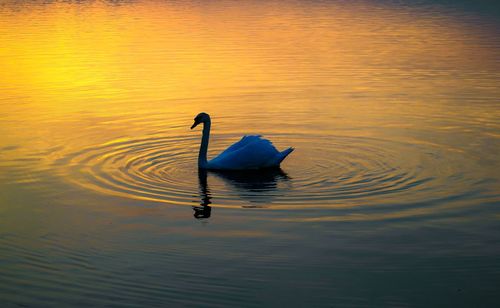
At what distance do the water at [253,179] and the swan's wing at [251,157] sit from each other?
0.25m

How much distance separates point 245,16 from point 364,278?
120ft

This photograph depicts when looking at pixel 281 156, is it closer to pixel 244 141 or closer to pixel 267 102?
pixel 244 141

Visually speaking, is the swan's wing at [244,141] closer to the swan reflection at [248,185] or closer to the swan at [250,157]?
the swan at [250,157]

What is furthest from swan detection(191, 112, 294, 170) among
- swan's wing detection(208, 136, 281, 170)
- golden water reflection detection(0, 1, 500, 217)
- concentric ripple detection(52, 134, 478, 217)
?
golden water reflection detection(0, 1, 500, 217)

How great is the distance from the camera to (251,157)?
14469 millimetres

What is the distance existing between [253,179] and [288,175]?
54 cm

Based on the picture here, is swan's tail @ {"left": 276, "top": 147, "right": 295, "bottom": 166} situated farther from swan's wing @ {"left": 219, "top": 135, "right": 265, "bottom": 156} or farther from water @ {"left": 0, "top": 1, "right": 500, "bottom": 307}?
swan's wing @ {"left": 219, "top": 135, "right": 265, "bottom": 156}

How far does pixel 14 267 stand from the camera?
33.1 ft

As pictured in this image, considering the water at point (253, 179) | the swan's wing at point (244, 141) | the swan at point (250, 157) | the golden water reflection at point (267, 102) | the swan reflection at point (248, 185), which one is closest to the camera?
the water at point (253, 179)

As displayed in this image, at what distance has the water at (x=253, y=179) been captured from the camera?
31.6ft

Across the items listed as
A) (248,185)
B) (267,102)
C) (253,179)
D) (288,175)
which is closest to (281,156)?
(288,175)

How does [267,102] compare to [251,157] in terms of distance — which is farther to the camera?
[267,102]

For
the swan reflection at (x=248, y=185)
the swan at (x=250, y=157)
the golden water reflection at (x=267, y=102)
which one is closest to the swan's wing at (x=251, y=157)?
the swan at (x=250, y=157)

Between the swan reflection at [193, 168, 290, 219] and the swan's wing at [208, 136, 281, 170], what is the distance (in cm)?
12
